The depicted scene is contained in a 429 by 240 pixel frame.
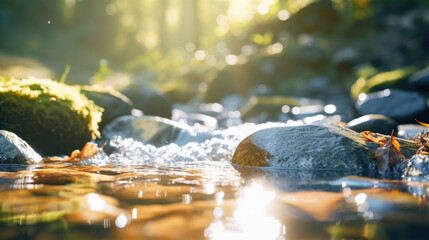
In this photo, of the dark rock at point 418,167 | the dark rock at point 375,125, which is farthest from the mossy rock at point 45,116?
the dark rock at point 375,125

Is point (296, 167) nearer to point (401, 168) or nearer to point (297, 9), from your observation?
point (401, 168)

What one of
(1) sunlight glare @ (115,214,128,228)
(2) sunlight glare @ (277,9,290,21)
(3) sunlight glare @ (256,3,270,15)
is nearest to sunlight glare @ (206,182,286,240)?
(1) sunlight glare @ (115,214,128,228)

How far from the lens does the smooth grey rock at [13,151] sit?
3.55m

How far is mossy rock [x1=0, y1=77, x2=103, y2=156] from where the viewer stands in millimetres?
4707

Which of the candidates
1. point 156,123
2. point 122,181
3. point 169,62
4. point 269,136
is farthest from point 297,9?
point 122,181

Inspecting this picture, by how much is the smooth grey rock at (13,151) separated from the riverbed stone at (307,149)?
211cm

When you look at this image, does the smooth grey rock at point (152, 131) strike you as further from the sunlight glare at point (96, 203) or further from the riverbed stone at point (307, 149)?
the sunlight glare at point (96, 203)

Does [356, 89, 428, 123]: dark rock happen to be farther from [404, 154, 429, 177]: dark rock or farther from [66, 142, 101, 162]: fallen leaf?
[66, 142, 101, 162]: fallen leaf

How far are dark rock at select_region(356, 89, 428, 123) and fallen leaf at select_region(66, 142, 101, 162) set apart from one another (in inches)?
252

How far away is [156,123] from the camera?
19.4 ft

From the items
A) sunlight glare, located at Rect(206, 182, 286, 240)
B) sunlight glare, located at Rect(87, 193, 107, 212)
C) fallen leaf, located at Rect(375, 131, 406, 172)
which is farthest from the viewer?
fallen leaf, located at Rect(375, 131, 406, 172)

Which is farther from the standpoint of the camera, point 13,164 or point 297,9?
point 297,9

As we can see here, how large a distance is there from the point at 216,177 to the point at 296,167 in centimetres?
92

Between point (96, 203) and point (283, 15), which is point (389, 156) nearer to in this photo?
point (96, 203)
